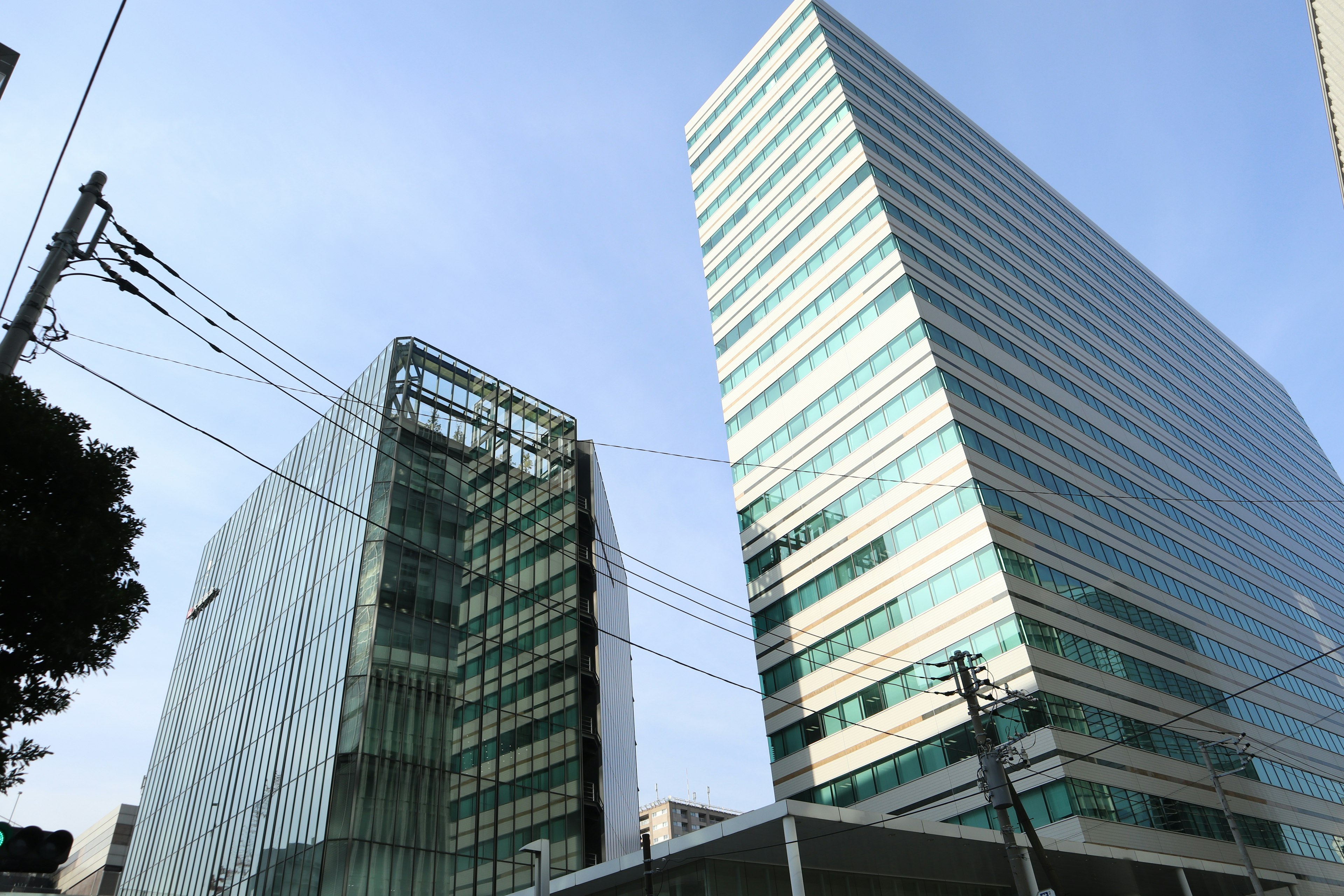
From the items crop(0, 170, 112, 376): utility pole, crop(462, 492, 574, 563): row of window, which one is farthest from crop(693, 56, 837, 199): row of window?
crop(0, 170, 112, 376): utility pole

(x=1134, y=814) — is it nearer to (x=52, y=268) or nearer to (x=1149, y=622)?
(x=1149, y=622)

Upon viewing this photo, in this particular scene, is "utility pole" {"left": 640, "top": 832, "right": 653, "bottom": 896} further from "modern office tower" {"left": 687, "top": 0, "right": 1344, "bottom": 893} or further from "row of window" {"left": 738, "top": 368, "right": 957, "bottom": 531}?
"row of window" {"left": 738, "top": 368, "right": 957, "bottom": 531}

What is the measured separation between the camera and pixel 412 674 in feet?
140

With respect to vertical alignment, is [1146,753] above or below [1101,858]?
above

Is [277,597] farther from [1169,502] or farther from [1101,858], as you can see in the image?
[1169,502]

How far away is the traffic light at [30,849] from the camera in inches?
350

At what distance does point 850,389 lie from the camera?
4766 centimetres

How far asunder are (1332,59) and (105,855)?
13195 centimetres

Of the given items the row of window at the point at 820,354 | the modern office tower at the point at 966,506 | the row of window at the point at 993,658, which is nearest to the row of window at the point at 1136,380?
the modern office tower at the point at 966,506

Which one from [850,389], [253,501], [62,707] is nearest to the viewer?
[62,707]

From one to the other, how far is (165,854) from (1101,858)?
54.2 meters

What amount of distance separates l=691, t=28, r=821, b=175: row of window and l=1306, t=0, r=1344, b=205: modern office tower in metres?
31.1

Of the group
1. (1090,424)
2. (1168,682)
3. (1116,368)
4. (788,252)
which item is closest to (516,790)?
(1168,682)

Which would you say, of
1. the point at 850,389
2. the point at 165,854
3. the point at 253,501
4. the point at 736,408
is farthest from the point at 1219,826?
the point at 253,501
